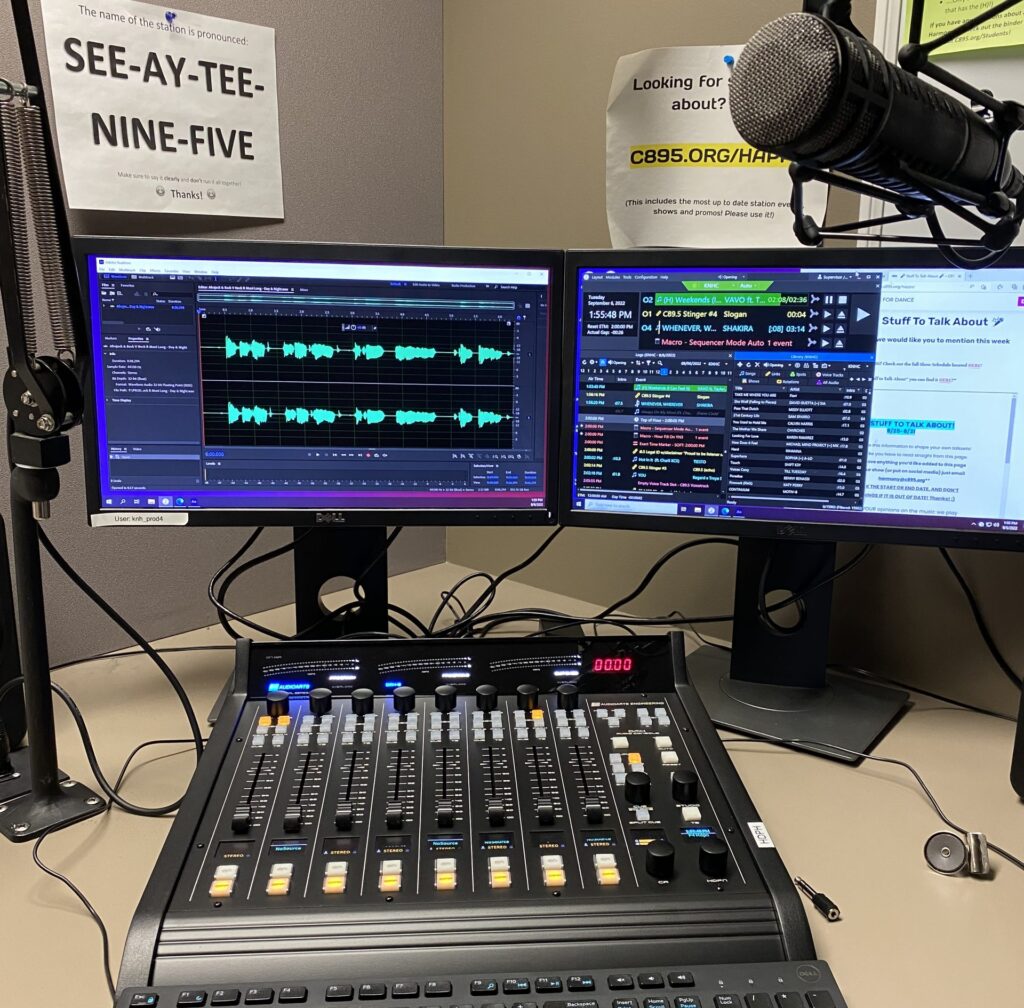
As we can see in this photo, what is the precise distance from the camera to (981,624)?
0.96 metres

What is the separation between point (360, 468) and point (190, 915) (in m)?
0.46

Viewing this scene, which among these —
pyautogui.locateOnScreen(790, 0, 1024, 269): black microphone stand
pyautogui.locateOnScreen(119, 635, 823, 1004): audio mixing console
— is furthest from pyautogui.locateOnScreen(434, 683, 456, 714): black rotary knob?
pyautogui.locateOnScreen(790, 0, 1024, 269): black microphone stand

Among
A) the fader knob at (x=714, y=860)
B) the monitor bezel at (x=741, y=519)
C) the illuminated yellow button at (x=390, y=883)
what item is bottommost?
the illuminated yellow button at (x=390, y=883)

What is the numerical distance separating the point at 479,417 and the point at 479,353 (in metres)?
0.06

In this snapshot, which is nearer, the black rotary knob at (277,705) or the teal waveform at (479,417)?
the black rotary knob at (277,705)

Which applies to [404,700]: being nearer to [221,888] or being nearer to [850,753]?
[221,888]

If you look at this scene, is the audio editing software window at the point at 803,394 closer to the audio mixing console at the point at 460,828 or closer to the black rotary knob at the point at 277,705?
the audio mixing console at the point at 460,828

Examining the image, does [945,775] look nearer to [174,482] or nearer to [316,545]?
[316,545]

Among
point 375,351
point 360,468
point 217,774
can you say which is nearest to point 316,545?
point 360,468

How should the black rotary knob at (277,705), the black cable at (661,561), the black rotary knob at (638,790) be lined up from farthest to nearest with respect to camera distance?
the black cable at (661,561)
the black rotary knob at (277,705)
the black rotary knob at (638,790)

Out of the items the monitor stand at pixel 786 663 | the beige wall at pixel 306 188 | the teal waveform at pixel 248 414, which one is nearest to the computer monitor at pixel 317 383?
the teal waveform at pixel 248 414

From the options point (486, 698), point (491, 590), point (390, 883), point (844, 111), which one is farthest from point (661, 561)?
point (844, 111)

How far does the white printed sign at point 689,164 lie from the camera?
1.02 metres

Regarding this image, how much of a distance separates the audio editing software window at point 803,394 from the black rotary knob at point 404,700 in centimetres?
29
